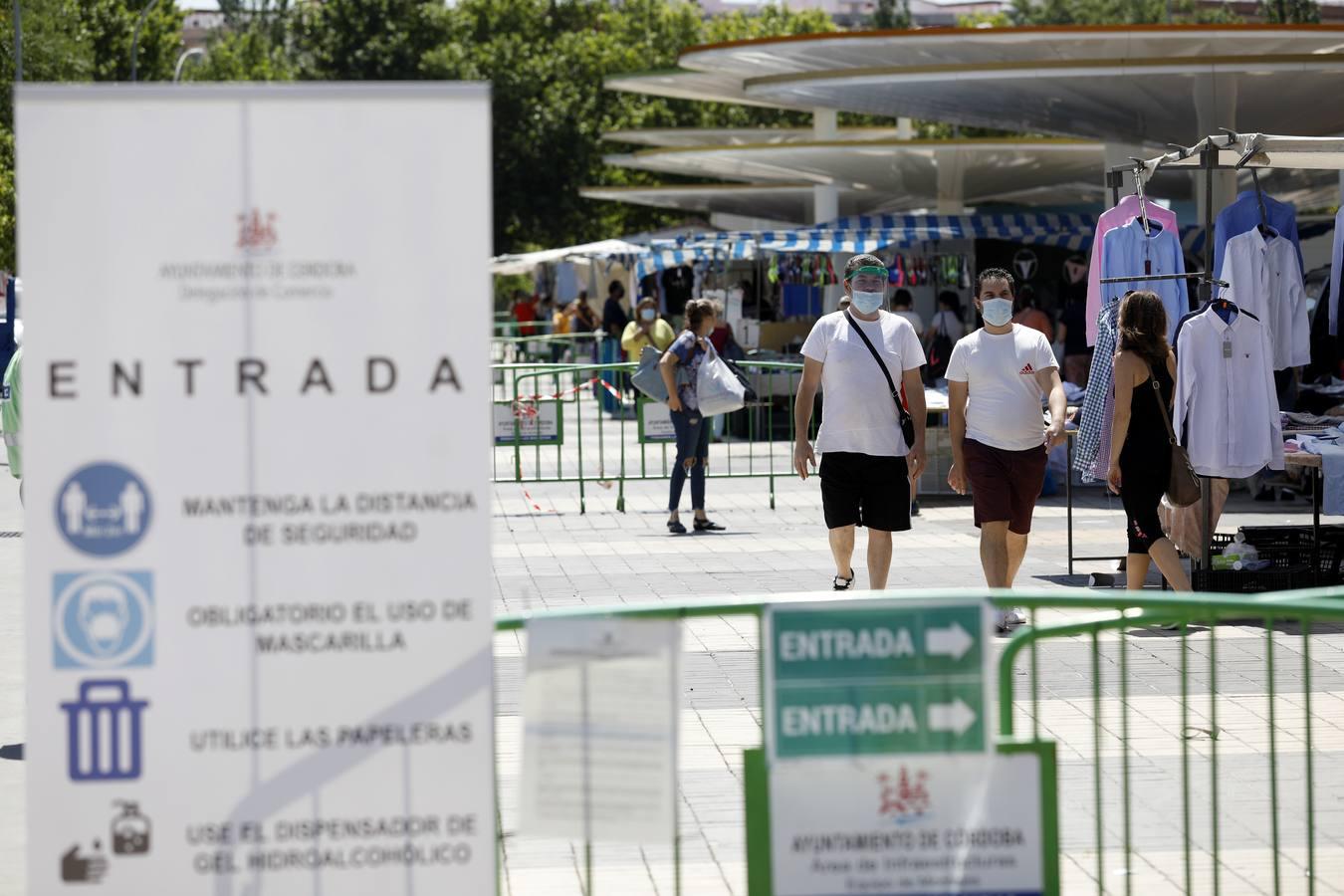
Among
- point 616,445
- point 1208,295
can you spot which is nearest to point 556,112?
point 616,445

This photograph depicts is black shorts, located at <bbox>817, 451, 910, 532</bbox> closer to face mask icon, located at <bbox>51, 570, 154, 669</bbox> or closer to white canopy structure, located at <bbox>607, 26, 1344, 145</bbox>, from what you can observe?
face mask icon, located at <bbox>51, 570, 154, 669</bbox>

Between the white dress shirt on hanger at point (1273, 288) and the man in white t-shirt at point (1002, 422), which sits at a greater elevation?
the white dress shirt on hanger at point (1273, 288)

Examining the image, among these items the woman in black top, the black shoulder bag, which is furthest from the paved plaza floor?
the black shoulder bag

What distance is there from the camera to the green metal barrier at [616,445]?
1603 cm

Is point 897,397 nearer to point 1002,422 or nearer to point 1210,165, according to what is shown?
point 1002,422

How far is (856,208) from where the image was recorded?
45.4 metres

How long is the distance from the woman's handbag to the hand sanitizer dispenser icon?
641 centimetres

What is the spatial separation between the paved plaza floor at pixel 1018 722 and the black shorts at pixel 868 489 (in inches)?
30.8

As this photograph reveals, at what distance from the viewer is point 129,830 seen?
3594 mm

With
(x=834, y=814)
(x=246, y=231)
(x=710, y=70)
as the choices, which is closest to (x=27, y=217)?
(x=246, y=231)

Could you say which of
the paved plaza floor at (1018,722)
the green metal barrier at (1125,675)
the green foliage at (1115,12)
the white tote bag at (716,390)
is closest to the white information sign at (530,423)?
the paved plaza floor at (1018,722)

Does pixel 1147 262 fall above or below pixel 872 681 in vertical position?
above

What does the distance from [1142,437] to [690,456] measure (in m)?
5.26

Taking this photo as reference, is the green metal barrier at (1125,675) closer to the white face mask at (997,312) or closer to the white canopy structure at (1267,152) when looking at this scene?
the white face mask at (997,312)
